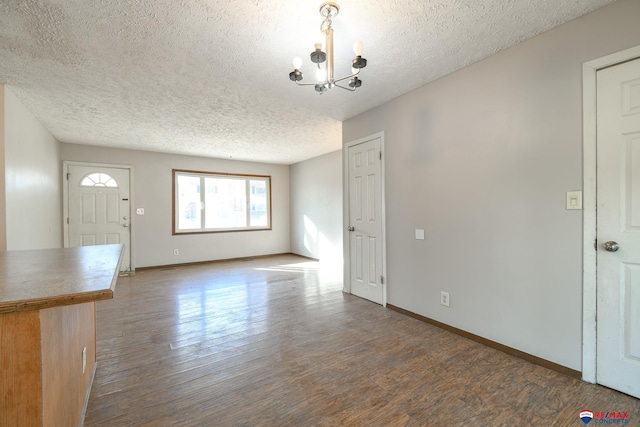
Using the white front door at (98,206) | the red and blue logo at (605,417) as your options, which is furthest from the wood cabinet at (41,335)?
the white front door at (98,206)

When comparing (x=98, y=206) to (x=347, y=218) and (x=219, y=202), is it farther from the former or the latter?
(x=347, y=218)

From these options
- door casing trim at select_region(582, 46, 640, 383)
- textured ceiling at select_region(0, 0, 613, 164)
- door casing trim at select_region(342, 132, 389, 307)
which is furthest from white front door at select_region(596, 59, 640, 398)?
door casing trim at select_region(342, 132, 389, 307)

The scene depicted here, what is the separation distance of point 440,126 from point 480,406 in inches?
90.8

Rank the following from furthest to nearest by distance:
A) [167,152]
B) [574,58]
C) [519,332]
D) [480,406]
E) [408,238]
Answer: [167,152]
[408,238]
[519,332]
[574,58]
[480,406]

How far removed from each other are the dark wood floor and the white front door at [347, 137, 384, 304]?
0.47 meters

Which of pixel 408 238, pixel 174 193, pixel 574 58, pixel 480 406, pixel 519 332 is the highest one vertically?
pixel 574 58

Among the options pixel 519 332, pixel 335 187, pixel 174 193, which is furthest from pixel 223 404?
pixel 174 193

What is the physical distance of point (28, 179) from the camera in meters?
3.29

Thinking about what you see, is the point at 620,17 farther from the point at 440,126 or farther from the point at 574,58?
the point at 440,126

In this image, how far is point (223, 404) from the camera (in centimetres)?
171

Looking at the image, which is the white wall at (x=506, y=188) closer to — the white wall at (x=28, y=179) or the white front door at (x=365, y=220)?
the white front door at (x=365, y=220)

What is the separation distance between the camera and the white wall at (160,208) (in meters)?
5.40

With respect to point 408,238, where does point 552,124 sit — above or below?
above

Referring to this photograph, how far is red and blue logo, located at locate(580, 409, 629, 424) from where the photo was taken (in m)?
1.55
